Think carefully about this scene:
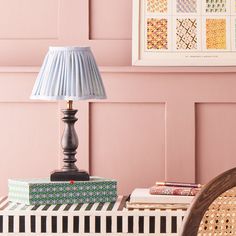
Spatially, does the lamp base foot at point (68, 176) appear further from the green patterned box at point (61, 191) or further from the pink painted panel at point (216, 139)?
the pink painted panel at point (216, 139)

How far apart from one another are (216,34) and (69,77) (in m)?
0.77

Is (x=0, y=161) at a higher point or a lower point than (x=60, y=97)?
lower

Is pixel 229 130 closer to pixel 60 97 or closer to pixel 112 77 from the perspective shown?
pixel 112 77

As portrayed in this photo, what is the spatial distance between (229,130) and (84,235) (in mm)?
892

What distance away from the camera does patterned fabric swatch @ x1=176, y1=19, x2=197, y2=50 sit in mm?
3316

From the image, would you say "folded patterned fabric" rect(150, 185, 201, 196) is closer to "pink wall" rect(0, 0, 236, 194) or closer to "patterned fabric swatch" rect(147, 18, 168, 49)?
"pink wall" rect(0, 0, 236, 194)

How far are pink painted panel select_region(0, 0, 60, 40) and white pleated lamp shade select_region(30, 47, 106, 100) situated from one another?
46cm

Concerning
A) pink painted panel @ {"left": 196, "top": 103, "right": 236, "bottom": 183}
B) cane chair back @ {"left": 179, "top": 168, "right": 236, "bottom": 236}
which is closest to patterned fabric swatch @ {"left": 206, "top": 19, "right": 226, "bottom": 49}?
pink painted panel @ {"left": 196, "top": 103, "right": 236, "bottom": 183}

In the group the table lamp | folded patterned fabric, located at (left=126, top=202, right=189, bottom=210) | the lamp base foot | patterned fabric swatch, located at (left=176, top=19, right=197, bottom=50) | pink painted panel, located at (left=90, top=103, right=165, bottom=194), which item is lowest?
folded patterned fabric, located at (left=126, top=202, right=189, bottom=210)

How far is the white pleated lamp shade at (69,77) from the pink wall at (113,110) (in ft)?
1.28

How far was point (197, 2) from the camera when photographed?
10.9ft

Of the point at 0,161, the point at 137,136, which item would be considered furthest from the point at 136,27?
the point at 0,161

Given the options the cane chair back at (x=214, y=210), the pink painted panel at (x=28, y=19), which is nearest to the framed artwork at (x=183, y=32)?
the pink painted panel at (x=28, y=19)

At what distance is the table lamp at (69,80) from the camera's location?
2.88 m
